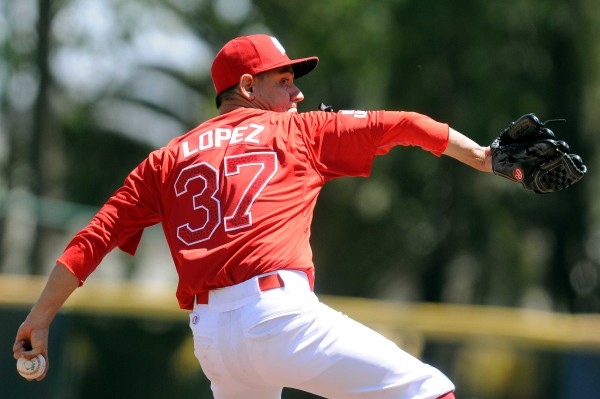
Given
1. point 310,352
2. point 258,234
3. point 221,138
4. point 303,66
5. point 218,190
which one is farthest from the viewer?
point 303,66

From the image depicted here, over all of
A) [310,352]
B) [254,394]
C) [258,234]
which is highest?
[258,234]

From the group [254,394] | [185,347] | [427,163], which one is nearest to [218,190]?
[254,394]

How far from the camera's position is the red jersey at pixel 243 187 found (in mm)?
4520

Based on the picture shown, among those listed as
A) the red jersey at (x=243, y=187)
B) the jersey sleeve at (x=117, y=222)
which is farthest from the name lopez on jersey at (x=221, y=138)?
the jersey sleeve at (x=117, y=222)

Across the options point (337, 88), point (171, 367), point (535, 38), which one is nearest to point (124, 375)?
point (171, 367)

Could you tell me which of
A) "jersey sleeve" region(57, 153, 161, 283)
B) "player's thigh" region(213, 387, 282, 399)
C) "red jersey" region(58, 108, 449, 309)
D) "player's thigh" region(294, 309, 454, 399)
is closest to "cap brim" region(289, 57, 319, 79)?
"red jersey" region(58, 108, 449, 309)

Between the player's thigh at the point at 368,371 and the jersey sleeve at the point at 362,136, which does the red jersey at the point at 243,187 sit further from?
the player's thigh at the point at 368,371

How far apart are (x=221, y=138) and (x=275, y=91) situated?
474 mm

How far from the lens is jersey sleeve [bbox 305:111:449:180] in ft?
15.2

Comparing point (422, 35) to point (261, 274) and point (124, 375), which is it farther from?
point (261, 274)

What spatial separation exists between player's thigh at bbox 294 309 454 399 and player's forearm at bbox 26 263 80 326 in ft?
3.81

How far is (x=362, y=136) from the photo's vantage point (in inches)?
185

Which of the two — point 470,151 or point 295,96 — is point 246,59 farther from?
point 470,151

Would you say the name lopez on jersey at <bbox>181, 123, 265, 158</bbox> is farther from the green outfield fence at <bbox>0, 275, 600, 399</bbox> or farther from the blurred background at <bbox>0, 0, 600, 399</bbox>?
the blurred background at <bbox>0, 0, 600, 399</bbox>
